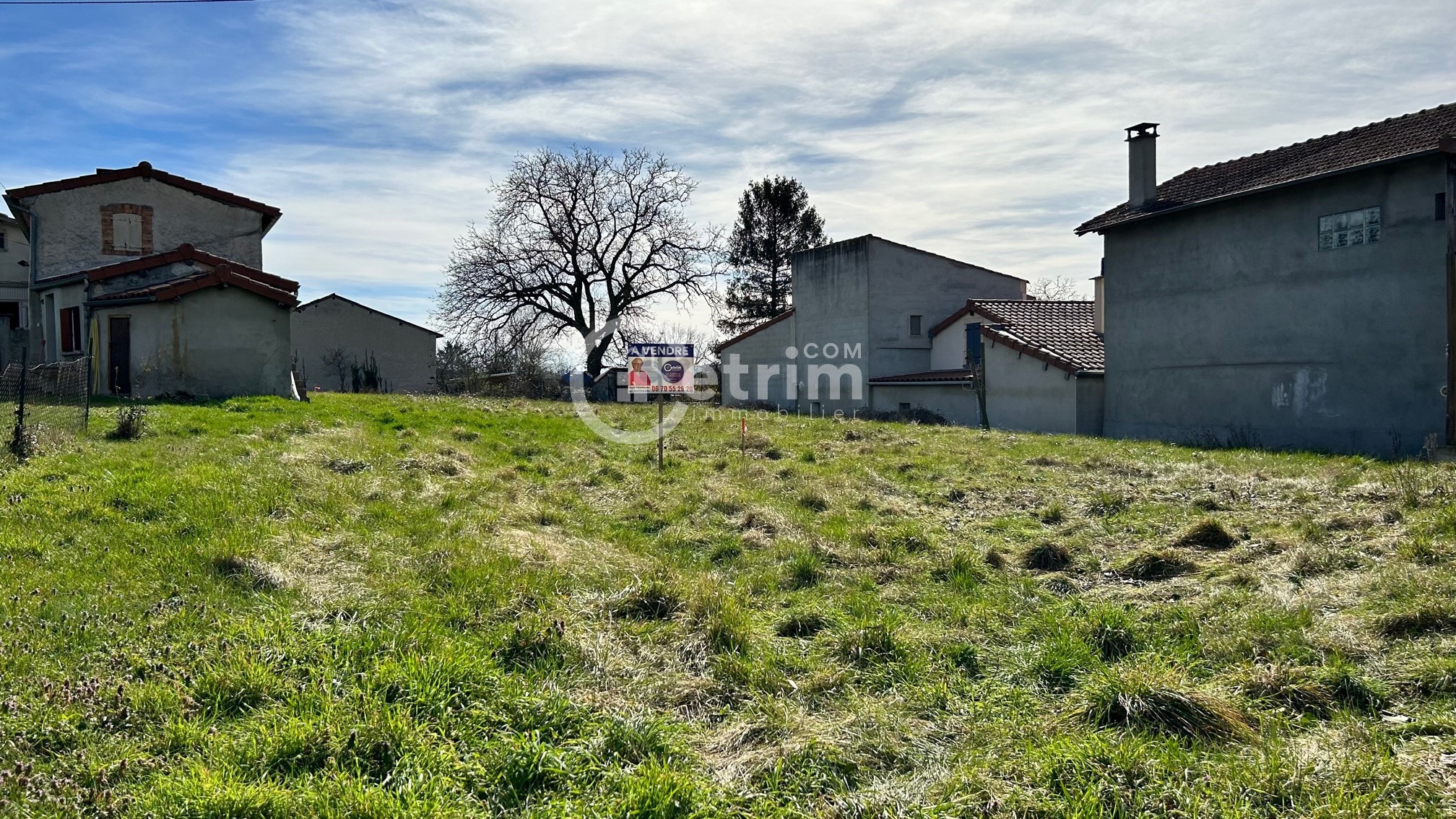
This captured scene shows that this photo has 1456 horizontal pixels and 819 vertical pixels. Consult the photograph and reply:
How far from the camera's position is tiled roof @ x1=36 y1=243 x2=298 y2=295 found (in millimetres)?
22297

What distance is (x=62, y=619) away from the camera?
Answer: 222 inches

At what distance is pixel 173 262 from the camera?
77.5ft

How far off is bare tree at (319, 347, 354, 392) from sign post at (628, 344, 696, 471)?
31.2 meters

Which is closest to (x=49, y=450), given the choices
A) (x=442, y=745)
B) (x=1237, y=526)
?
(x=442, y=745)


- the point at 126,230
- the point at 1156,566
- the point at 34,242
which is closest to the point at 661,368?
the point at 1156,566

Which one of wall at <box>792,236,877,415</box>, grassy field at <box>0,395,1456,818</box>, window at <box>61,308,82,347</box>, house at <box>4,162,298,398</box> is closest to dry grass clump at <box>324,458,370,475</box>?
grassy field at <box>0,395,1456,818</box>

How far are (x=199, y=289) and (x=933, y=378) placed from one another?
22.9m

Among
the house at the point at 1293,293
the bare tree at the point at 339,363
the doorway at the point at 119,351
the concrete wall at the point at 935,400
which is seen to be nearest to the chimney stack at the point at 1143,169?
the house at the point at 1293,293

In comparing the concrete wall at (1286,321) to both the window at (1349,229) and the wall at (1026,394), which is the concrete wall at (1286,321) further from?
the wall at (1026,394)

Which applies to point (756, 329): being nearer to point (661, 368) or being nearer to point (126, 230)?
point (126, 230)

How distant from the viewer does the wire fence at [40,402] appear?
1090 cm

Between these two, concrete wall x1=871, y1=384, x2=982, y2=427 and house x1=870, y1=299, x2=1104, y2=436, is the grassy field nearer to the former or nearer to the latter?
house x1=870, y1=299, x2=1104, y2=436

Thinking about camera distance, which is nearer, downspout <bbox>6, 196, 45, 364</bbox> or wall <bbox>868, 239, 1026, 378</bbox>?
downspout <bbox>6, 196, 45, 364</bbox>

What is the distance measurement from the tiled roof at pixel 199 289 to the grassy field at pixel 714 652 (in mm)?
12157
